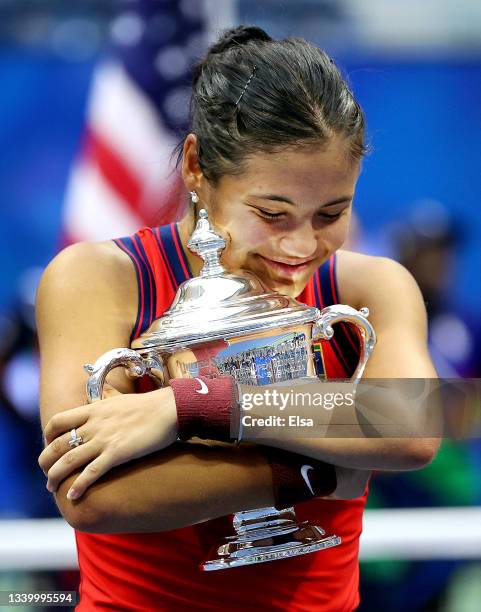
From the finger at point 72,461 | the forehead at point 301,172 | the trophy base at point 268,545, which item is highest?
the forehead at point 301,172

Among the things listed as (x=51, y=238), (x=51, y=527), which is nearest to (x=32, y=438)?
(x=51, y=527)

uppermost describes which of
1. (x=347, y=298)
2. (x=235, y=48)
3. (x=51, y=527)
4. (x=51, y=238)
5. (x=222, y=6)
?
(x=222, y=6)

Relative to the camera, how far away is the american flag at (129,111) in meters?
2.20

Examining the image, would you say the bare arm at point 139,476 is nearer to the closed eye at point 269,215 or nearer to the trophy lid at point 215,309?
the trophy lid at point 215,309

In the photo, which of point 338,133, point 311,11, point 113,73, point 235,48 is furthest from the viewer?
point 113,73

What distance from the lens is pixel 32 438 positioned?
2.12 meters

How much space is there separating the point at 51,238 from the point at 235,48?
3.35ft

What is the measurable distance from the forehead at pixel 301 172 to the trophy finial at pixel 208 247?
78mm

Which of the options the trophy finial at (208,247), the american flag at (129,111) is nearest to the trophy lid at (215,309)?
the trophy finial at (208,247)

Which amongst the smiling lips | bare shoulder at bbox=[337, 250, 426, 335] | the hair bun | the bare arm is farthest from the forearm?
the hair bun

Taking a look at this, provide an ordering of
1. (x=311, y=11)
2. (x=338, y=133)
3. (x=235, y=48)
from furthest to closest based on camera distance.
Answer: (x=311, y=11) → (x=235, y=48) → (x=338, y=133)

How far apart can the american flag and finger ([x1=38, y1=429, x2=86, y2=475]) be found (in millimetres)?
1218

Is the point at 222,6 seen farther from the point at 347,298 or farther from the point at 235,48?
the point at 347,298

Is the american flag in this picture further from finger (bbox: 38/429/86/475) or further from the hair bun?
finger (bbox: 38/429/86/475)
